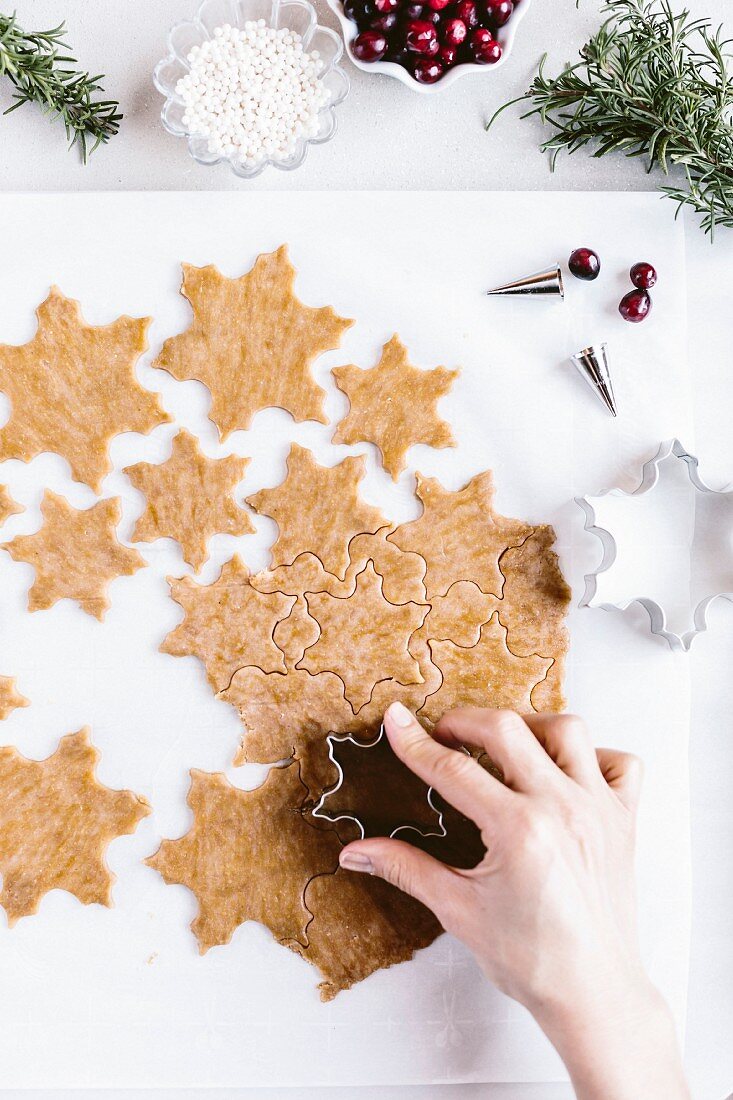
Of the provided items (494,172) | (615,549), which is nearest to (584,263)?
(494,172)

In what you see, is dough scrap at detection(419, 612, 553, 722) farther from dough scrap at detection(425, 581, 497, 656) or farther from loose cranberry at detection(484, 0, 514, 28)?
loose cranberry at detection(484, 0, 514, 28)

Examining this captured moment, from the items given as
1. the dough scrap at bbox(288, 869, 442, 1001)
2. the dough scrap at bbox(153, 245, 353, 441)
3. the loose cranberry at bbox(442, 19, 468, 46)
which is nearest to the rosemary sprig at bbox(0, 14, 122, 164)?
the dough scrap at bbox(153, 245, 353, 441)

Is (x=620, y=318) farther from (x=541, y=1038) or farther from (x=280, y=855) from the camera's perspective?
(x=541, y=1038)

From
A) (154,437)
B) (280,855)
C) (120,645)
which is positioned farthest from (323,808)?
(154,437)

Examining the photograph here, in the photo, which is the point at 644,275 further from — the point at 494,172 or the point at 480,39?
the point at 480,39

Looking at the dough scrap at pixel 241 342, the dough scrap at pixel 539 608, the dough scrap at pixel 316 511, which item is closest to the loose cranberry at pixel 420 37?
the dough scrap at pixel 241 342
